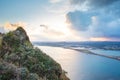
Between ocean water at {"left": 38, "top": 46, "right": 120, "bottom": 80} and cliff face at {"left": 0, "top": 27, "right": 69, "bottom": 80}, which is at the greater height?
cliff face at {"left": 0, "top": 27, "right": 69, "bottom": 80}

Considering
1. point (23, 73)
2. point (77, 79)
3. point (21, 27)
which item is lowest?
point (77, 79)

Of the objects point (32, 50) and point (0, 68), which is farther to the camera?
point (32, 50)

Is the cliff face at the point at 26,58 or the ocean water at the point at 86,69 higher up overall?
the cliff face at the point at 26,58

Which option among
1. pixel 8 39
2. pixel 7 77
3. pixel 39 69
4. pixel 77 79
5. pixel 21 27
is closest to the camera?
pixel 7 77

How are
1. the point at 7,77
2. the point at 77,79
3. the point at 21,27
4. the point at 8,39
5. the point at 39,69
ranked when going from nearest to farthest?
the point at 7,77 → the point at 39,69 → the point at 8,39 → the point at 21,27 → the point at 77,79

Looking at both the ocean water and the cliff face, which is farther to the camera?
the ocean water

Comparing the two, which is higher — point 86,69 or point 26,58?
point 26,58

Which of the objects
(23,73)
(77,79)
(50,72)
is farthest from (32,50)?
(77,79)

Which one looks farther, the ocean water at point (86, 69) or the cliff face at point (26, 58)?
the ocean water at point (86, 69)

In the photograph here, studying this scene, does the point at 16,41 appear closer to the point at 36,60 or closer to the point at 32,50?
the point at 32,50

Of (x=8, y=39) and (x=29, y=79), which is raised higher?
(x=8, y=39)

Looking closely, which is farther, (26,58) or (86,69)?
(86,69)
